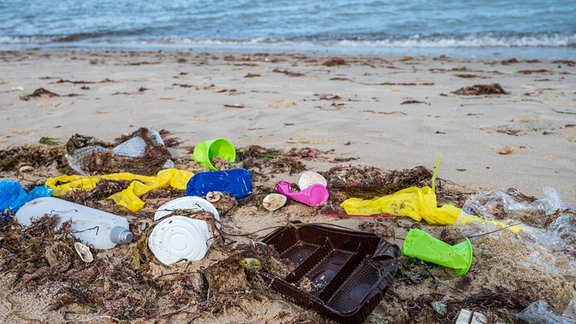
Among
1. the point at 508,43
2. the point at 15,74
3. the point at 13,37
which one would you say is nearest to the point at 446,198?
the point at 15,74

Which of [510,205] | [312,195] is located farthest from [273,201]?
[510,205]

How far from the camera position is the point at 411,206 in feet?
8.73

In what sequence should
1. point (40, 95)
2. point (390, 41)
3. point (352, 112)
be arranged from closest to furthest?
point (352, 112) < point (40, 95) < point (390, 41)

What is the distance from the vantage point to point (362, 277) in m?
2.05

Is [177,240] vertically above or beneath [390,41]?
above

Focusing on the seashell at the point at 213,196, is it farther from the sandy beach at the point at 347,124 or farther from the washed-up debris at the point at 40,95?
the washed-up debris at the point at 40,95

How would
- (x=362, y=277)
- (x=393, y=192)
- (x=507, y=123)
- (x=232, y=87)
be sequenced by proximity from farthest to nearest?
(x=232, y=87) → (x=507, y=123) → (x=393, y=192) → (x=362, y=277)

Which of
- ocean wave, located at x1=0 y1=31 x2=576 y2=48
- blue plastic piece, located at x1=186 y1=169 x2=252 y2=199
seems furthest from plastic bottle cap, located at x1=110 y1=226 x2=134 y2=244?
ocean wave, located at x1=0 y1=31 x2=576 y2=48

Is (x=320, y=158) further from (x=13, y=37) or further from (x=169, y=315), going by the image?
(x=13, y=37)

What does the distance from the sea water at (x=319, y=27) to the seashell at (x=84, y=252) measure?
11395mm

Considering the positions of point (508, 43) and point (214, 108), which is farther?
point (508, 43)

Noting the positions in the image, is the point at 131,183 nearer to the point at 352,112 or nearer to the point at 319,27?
the point at 352,112

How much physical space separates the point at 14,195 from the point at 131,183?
0.70 metres

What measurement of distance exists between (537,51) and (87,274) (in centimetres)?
1287
